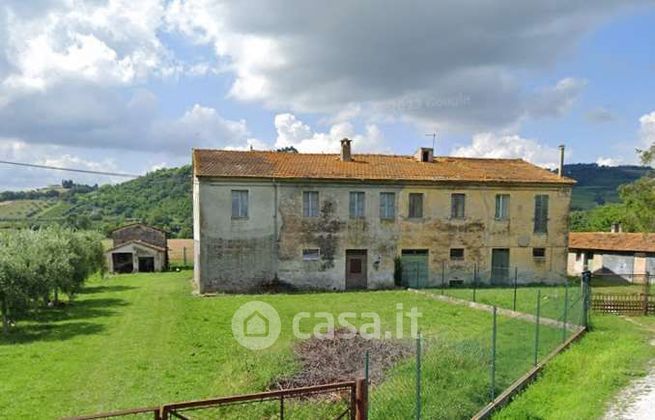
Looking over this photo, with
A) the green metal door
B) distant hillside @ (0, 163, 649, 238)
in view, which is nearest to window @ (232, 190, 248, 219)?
the green metal door

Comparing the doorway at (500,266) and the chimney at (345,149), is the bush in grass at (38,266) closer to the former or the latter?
the chimney at (345,149)

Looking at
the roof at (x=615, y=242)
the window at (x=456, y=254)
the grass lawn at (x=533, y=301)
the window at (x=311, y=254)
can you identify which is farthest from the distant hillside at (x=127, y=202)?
the grass lawn at (x=533, y=301)

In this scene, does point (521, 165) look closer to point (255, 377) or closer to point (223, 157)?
point (223, 157)

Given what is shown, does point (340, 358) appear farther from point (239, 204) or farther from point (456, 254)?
point (456, 254)

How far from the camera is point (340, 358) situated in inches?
438

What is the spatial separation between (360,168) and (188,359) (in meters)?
18.2

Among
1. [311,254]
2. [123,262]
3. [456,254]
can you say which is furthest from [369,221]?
[123,262]

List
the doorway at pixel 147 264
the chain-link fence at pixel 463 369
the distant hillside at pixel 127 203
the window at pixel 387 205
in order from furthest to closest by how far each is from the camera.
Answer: the distant hillside at pixel 127 203, the doorway at pixel 147 264, the window at pixel 387 205, the chain-link fence at pixel 463 369

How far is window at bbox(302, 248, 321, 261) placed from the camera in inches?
1064

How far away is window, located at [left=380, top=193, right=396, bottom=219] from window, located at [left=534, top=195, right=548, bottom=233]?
883cm

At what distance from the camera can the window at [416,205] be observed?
28500 millimetres

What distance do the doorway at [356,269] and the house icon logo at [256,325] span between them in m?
6.23

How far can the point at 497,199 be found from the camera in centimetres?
2964

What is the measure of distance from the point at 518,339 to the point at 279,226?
15.9 metres
